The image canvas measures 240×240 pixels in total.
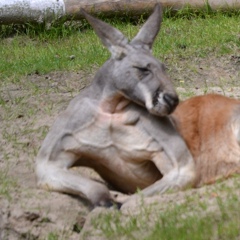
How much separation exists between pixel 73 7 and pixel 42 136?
527 centimetres

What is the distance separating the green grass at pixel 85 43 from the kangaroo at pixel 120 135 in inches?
147

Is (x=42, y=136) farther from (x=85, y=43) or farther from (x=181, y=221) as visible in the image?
(x=85, y=43)

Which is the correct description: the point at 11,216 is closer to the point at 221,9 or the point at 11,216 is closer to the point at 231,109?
the point at 231,109

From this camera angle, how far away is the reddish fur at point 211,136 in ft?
23.4

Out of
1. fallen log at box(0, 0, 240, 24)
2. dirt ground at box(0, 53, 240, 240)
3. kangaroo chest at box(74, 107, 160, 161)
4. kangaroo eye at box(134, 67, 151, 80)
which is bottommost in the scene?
fallen log at box(0, 0, 240, 24)

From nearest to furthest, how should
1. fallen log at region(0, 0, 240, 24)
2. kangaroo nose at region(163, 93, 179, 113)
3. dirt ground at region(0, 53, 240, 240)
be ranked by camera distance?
1. kangaroo nose at region(163, 93, 179, 113)
2. dirt ground at region(0, 53, 240, 240)
3. fallen log at region(0, 0, 240, 24)

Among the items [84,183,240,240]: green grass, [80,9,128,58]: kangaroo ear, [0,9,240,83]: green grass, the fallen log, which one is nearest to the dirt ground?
[84,183,240,240]: green grass

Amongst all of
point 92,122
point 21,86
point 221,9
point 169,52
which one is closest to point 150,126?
point 92,122

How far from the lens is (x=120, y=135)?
6926 millimetres

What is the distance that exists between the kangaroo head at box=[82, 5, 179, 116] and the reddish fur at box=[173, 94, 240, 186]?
595 mm

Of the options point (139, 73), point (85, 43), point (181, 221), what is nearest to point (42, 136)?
point (139, 73)

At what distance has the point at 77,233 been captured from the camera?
664 centimetres

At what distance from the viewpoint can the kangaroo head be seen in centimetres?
666

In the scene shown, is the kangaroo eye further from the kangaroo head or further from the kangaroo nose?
the kangaroo nose
